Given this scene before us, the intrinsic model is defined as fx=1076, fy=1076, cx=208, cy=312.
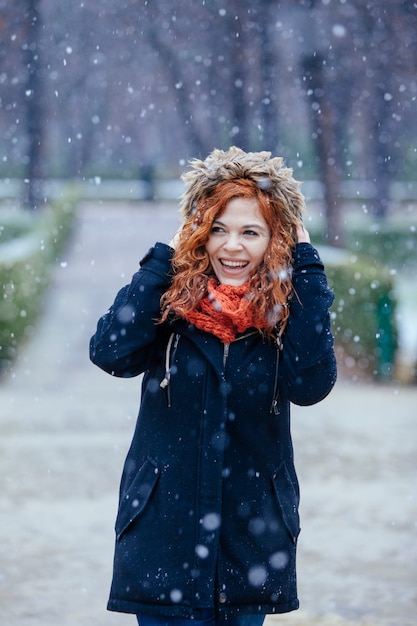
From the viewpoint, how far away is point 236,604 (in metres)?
2.95

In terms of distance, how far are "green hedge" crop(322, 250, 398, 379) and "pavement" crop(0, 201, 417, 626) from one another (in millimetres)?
344

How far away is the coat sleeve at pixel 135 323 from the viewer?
299 cm

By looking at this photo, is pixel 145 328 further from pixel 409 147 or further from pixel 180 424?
pixel 409 147

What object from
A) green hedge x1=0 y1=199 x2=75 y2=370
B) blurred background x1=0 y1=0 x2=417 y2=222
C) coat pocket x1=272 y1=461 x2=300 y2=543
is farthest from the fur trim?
blurred background x1=0 y1=0 x2=417 y2=222

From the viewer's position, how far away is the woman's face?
3.00 metres

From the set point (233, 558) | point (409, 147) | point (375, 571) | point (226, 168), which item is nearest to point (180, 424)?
point (233, 558)

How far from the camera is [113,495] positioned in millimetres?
7219

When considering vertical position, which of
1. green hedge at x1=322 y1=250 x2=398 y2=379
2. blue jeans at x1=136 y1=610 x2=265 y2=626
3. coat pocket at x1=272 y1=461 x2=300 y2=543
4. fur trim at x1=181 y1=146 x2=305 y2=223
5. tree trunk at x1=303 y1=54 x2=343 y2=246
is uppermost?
tree trunk at x1=303 y1=54 x2=343 y2=246

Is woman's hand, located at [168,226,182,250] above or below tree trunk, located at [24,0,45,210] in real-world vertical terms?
below

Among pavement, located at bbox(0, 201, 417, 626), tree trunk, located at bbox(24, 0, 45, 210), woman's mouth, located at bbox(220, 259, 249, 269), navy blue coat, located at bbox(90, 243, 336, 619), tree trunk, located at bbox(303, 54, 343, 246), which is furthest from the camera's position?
tree trunk, located at bbox(24, 0, 45, 210)

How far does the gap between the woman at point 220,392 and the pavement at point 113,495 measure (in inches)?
87.3

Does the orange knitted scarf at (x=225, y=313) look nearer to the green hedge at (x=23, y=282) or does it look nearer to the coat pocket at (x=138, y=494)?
the coat pocket at (x=138, y=494)

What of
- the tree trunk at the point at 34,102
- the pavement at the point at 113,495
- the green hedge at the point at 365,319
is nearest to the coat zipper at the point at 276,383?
the pavement at the point at 113,495

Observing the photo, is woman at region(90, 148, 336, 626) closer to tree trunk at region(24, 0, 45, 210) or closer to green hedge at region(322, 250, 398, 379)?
green hedge at region(322, 250, 398, 379)
